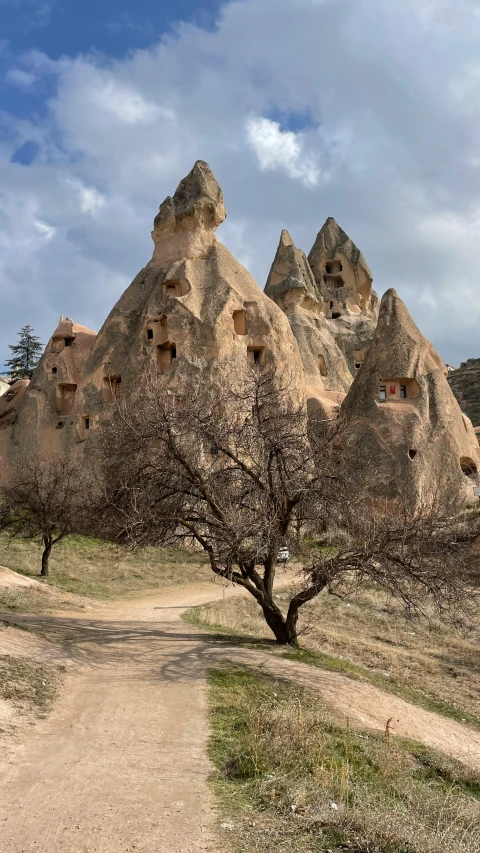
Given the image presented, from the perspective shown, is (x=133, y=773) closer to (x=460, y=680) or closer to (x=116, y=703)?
(x=116, y=703)

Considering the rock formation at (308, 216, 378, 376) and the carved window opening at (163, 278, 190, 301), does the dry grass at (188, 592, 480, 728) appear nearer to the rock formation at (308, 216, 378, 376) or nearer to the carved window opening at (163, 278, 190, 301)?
the carved window opening at (163, 278, 190, 301)

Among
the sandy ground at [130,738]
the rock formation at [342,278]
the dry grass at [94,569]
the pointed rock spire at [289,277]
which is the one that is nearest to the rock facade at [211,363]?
the dry grass at [94,569]

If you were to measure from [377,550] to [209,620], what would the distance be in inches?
244

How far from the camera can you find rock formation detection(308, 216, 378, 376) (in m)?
56.4

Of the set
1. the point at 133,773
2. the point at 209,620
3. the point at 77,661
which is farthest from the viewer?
the point at 209,620

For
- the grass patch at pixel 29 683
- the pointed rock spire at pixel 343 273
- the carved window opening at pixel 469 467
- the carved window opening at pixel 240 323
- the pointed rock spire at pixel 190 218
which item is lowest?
the grass patch at pixel 29 683

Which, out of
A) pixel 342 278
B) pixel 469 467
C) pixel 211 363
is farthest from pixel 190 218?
pixel 342 278

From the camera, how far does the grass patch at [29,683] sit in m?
8.45

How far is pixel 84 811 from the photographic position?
5.46 meters

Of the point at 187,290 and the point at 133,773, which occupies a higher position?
the point at 187,290

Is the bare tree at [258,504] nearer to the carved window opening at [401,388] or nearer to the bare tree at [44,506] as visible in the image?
the bare tree at [44,506]

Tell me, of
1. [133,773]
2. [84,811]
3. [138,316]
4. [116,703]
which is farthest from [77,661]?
[138,316]

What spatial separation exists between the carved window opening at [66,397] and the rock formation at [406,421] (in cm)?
1401

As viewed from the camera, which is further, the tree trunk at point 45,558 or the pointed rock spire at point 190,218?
the pointed rock spire at point 190,218
